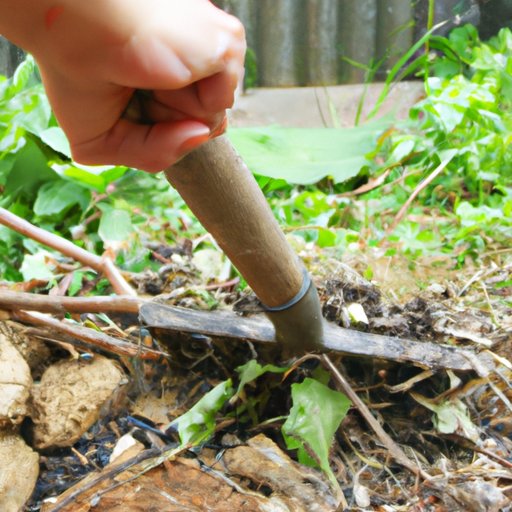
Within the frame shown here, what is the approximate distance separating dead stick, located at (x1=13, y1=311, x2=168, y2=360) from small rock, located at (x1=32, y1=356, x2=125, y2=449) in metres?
0.03

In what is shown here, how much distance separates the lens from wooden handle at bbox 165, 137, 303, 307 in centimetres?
65

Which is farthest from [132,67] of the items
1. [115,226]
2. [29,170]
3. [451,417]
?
[29,170]

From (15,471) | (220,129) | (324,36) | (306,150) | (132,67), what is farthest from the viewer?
(324,36)

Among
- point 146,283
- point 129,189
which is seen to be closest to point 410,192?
point 129,189

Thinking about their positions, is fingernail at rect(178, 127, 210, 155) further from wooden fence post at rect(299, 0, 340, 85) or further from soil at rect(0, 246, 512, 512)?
wooden fence post at rect(299, 0, 340, 85)

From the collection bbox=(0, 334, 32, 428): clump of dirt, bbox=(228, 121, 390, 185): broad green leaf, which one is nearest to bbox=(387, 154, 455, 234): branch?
bbox=(228, 121, 390, 185): broad green leaf

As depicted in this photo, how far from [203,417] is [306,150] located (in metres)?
1.43

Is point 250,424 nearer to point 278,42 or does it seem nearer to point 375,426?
point 375,426

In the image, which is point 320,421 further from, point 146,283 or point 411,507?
point 146,283

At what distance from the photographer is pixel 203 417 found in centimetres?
89

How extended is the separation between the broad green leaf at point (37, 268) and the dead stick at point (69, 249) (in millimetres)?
76

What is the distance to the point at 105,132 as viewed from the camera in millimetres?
513

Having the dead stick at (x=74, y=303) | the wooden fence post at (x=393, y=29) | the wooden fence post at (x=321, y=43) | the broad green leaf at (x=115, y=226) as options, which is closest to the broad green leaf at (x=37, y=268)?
the broad green leaf at (x=115, y=226)

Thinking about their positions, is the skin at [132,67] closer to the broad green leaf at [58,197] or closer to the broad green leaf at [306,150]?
the broad green leaf at [58,197]
